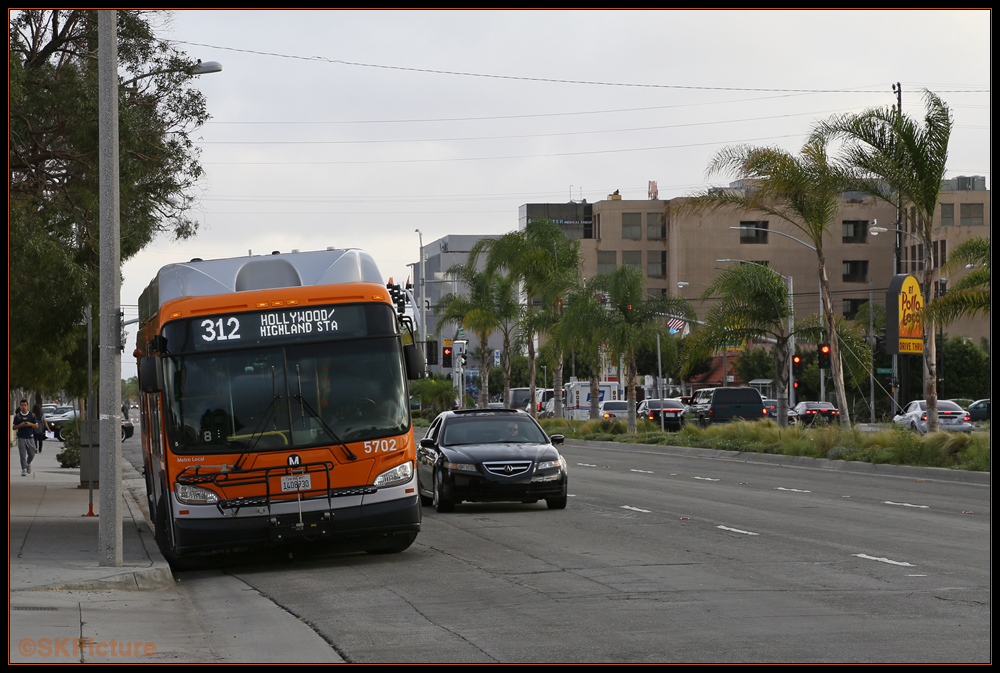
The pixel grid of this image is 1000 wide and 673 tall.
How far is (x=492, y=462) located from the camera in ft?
58.3

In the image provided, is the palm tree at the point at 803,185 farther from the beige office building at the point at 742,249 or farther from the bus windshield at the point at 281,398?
the beige office building at the point at 742,249

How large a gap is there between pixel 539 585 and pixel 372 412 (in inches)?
117

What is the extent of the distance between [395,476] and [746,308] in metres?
25.2

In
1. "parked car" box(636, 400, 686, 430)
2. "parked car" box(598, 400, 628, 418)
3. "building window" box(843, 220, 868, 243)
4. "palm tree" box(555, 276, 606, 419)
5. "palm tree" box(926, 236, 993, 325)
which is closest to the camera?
"palm tree" box(926, 236, 993, 325)

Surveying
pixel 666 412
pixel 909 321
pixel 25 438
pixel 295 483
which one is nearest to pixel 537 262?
pixel 666 412

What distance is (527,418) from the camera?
762 inches

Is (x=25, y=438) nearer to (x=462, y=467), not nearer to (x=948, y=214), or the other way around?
(x=462, y=467)

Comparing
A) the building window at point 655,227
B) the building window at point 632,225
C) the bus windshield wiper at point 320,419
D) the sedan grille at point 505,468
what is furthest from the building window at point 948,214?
the bus windshield wiper at point 320,419

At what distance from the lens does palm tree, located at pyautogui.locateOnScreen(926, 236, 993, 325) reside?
26188mm

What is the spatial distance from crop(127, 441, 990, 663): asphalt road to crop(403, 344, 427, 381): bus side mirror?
2045 mm

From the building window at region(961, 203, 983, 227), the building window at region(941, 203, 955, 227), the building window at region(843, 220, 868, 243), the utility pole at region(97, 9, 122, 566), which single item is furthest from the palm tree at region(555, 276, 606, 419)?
the building window at region(843, 220, 868, 243)

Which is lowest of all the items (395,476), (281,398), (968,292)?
(395,476)

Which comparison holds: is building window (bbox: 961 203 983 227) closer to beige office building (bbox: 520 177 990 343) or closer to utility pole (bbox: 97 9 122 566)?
beige office building (bbox: 520 177 990 343)

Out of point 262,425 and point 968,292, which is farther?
point 968,292
